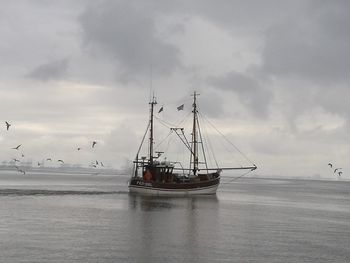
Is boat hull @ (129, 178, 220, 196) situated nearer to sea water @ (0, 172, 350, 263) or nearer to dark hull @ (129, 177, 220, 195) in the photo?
dark hull @ (129, 177, 220, 195)

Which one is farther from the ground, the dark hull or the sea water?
the dark hull

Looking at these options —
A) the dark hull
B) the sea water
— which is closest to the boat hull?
the dark hull

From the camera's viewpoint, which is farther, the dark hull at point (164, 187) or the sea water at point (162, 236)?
the dark hull at point (164, 187)

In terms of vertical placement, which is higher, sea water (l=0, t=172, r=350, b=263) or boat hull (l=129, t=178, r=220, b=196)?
boat hull (l=129, t=178, r=220, b=196)

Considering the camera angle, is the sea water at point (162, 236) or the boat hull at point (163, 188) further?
the boat hull at point (163, 188)

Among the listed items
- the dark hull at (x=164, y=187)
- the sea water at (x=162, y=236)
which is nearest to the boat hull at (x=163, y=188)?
the dark hull at (x=164, y=187)

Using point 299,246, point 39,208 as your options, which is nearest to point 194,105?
point 39,208

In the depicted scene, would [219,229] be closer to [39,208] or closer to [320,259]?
[320,259]

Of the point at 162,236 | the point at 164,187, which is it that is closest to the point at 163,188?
the point at 164,187

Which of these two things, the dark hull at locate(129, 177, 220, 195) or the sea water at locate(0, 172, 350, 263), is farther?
the dark hull at locate(129, 177, 220, 195)

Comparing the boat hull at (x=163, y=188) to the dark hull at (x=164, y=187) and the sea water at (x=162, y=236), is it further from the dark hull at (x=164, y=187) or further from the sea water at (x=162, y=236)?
the sea water at (x=162, y=236)

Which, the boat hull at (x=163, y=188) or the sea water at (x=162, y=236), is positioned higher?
the boat hull at (x=163, y=188)

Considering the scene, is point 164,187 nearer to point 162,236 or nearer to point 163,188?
point 163,188

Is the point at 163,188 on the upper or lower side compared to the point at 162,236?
upper
